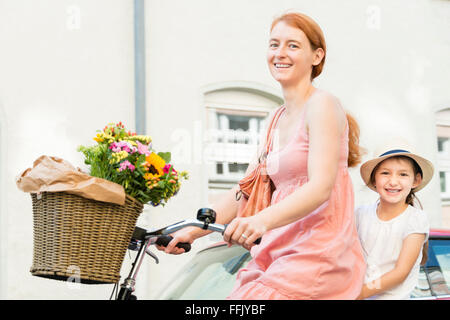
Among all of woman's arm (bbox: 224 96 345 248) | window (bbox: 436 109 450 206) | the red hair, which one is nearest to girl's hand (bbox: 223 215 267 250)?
woman's arm (bbox: 224 96 345 248)

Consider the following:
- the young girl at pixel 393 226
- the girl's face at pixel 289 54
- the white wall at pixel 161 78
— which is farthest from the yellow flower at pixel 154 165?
the white wall at pixel 161 78

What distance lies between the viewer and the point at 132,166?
2.23m

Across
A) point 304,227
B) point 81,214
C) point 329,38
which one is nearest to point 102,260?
point 81,214

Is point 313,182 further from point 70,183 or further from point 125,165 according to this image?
point 70,183

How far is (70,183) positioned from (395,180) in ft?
3.57

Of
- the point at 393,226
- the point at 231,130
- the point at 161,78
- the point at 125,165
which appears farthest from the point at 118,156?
the point at 231,130

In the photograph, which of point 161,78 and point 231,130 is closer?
point 161,78

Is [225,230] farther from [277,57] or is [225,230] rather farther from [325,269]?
[277,57]

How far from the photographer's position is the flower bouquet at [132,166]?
7.33ft

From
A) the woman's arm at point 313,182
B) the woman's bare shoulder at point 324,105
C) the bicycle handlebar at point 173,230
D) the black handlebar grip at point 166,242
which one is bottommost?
the black handlebar grip at point 166,242

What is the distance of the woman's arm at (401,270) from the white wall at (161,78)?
546 cm

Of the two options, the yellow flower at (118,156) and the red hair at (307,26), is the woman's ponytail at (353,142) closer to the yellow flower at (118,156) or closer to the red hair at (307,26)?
the red hair at (307,26)

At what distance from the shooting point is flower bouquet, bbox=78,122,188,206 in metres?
2.23

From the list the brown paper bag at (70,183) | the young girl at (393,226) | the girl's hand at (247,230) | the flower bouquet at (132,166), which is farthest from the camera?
the young girl at (393,226)
